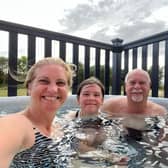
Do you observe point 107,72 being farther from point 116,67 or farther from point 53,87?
point 53,87

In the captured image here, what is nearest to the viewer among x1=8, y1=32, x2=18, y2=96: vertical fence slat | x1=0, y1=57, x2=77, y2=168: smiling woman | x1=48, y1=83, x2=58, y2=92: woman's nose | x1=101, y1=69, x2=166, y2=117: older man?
x1=0, y1=57, x2=77, y2=168: smiling woman

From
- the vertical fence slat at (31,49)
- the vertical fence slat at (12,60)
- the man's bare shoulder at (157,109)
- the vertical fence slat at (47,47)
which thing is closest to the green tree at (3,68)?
the vertical fence slat at (12,60)

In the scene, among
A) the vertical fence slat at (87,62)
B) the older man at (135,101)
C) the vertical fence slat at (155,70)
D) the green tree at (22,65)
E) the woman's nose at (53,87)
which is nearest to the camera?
the woman's nose at (53,87)

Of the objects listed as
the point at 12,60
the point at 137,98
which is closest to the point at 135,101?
the point at 137,98

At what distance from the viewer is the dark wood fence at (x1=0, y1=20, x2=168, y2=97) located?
11.9 ft

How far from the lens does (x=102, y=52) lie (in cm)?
493

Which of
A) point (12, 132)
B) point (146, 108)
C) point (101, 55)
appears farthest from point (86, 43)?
point (12, 132)

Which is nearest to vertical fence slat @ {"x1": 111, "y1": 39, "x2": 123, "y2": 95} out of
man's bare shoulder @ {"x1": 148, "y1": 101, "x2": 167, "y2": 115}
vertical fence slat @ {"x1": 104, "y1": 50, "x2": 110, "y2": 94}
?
vertical fence slat @ {"x1": 104, "y1": 50, "x2": 110, "y2": 94}

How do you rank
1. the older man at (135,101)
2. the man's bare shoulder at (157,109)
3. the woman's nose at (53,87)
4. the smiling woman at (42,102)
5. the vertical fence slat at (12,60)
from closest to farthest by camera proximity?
the smiling woman at (42,102), the woman's nose at (53,87), the older man at (135,101), the man's bare shoulder at (157,109), the vertical fence slat at (12,60)

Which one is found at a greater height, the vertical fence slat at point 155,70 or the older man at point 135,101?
the vertical fence slat at point 155,70

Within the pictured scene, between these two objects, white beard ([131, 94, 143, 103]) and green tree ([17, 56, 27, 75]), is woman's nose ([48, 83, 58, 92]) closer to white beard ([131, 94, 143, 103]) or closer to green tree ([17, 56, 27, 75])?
white beard ([131, 94, 143, 103])

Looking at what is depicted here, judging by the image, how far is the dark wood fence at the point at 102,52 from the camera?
3631 mm

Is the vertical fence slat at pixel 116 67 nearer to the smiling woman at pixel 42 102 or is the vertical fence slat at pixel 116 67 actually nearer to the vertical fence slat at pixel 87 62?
the vertical fence slat at pixel 87 62

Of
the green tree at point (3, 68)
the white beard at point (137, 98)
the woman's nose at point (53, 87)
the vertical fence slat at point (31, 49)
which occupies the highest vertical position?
the vertical fence slat at point (31, 49)
